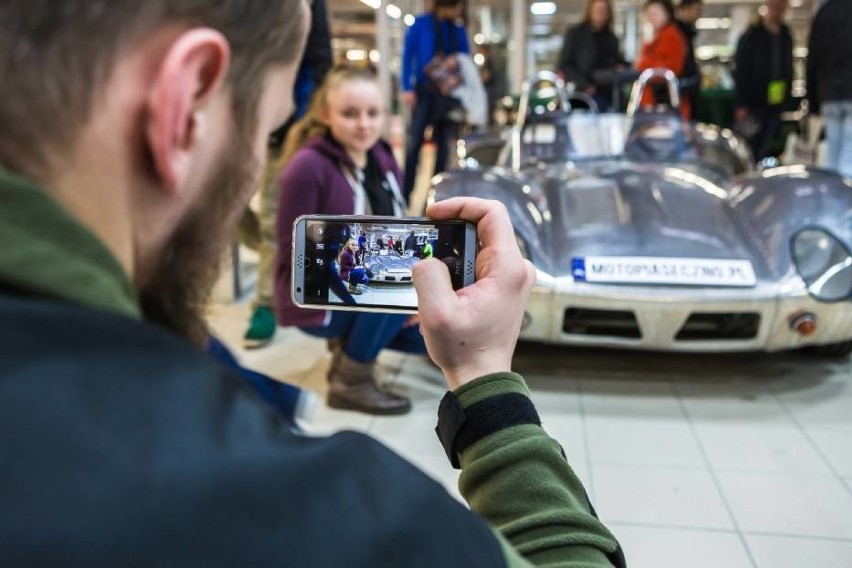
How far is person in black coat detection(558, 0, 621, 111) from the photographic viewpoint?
5.55 metres

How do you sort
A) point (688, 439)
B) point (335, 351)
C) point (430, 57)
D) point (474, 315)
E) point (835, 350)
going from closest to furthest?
point (474, 315) < point (688, 439) < point (335, 351) < point (835, 350) < point (430, 57)

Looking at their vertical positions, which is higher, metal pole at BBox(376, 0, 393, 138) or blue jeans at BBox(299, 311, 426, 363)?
metal pole at BBox(376, 0, 393, 138)

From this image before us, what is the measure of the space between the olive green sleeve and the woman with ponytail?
1722mm

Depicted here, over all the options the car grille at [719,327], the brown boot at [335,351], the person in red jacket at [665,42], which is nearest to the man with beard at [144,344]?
the brown boot at [335,351]

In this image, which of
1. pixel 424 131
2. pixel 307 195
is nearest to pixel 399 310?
pixel 307 195

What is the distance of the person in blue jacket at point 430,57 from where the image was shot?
498cm

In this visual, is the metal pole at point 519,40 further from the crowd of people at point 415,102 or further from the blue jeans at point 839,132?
the blue jeans at point 839,132

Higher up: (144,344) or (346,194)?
(144,344)

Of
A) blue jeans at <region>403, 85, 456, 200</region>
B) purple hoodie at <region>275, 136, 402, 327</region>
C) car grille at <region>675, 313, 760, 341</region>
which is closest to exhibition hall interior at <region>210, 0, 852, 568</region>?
car grille at <region>675, 313, 760, 341</region>

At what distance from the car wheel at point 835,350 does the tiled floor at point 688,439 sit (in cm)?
4

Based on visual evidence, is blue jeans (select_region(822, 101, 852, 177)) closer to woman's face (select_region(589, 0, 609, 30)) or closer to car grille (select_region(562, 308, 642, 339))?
woman's face (select_region(589, 0, 609, 30))

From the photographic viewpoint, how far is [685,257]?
249 centimetres

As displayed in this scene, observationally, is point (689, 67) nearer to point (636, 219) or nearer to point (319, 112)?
point (636, 219)

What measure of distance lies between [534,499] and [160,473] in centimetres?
39
